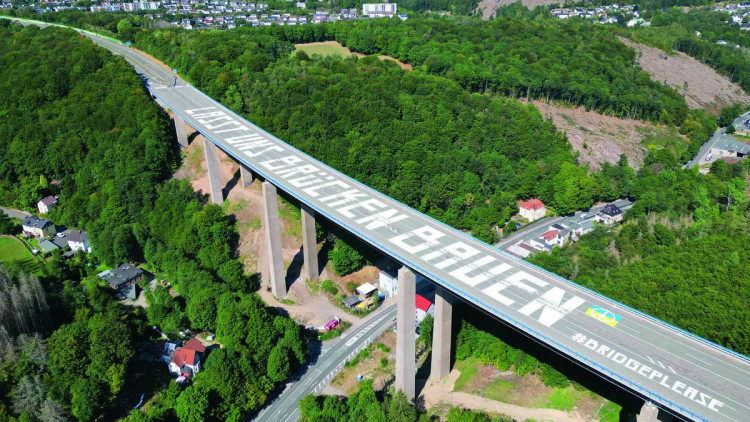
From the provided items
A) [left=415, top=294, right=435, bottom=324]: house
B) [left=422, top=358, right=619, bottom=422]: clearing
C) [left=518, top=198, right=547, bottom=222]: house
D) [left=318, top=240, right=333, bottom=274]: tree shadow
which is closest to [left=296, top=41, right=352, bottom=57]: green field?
[left=518, top=198, right=547, bottom=222]: house

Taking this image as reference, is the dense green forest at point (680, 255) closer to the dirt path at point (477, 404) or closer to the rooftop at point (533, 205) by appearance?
the rooftop at point (533, 205)

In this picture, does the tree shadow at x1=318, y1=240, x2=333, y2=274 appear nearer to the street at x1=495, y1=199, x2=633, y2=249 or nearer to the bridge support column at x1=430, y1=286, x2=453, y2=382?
the bridge support column at x1=430, y1=286, x2=453, y2=382

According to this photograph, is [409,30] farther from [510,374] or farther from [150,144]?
[510,374]

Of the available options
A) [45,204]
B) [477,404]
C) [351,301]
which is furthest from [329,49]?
[477,404]

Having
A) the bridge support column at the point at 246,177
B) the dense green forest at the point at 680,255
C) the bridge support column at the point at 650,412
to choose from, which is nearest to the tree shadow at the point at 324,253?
the bridge support column at the point at 246,177

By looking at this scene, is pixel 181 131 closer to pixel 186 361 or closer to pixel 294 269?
pixel 294 269

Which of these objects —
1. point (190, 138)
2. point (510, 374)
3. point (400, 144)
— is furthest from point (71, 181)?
point (510, 374)
